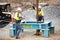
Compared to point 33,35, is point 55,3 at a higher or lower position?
higher

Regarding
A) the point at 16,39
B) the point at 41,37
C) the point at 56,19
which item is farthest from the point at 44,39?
the point at 56,19

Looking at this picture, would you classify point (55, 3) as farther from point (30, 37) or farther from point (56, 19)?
point (30, 37)

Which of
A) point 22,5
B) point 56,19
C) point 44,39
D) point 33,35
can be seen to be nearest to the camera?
point 44,39

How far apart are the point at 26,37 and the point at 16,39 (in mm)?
683

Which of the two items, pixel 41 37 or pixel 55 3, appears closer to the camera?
pixel 41 37

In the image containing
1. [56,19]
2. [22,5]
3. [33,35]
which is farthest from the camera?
[22,5]

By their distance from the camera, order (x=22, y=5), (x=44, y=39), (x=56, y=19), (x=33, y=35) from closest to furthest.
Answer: (x=44, y=39) → (x=33, y=35) → (x=56, y=19) → (x=22, y=5)

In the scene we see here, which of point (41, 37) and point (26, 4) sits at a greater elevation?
point (26, 4)

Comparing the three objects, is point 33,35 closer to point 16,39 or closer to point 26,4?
point 16,39

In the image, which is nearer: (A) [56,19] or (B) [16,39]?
(B) [16,39]

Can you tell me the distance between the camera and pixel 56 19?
19766 mm

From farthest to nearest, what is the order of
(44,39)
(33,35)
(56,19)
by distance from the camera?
(56,19) < (33,35) < (44,39)

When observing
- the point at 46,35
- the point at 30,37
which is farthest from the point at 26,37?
the point at 46,35

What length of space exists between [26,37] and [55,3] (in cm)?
1450
